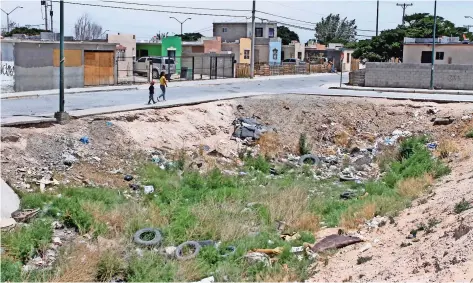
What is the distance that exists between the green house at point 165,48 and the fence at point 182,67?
3.02 ft

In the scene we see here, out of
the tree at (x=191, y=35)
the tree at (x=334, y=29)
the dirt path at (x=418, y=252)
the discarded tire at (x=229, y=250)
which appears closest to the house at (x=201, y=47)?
the tree at (x=191, y=35)

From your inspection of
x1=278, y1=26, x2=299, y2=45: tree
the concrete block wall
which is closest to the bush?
the concrete block wall

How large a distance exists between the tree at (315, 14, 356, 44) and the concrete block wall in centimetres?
8913

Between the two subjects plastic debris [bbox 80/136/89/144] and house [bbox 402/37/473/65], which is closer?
plastic debris [bbox 80/136/89/144]

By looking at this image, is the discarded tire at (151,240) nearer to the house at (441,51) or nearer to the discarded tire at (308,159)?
the discarded tire at (308,159)

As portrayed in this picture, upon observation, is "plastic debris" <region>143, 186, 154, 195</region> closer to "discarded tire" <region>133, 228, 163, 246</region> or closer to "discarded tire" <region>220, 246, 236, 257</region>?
"discarded tire" <region>133, 228, 163, 246</region>

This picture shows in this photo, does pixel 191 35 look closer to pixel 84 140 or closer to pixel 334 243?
pixel 84 140

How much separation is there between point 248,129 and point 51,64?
14950 millimetres

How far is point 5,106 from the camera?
2434 cm

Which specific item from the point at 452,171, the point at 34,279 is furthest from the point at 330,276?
the point at 452,171

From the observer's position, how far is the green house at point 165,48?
5656cm

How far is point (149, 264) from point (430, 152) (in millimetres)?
14175

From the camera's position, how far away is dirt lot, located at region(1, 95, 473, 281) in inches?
412

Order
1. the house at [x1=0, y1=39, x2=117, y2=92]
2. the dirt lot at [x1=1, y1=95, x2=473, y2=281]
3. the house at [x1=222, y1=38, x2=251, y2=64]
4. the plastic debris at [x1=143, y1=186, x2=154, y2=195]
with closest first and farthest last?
the dirt lot at [x1=1, y1=95, x2=473, y2=281] → the plastic debris at [x1=143, y1=186, x2=154, y2=195] → the house at [x1=0, y1=39, x2=117, y2=92] → the house at [x1=222, y1=38, x2=251, y2=64]
